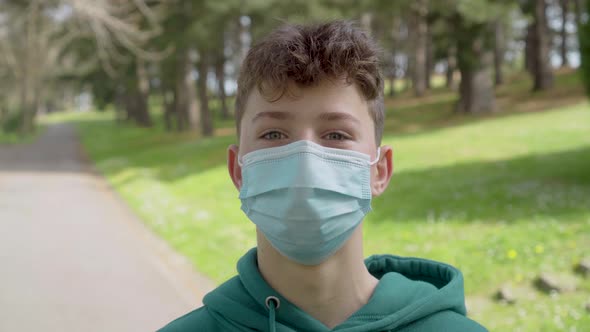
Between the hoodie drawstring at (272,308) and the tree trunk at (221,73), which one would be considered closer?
the hoodie drawstring at (272,308)

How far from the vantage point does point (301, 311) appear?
2.04 meters

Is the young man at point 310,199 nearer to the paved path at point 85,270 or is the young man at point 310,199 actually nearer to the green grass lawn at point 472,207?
the green grass lawn at point 472,207

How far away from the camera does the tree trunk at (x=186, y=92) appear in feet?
103

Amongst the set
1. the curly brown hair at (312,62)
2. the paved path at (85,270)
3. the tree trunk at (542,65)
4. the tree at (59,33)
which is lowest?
the paved path at (85,270)

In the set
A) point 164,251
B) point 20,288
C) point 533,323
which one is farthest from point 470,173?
point 20,288

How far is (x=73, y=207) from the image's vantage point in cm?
1434

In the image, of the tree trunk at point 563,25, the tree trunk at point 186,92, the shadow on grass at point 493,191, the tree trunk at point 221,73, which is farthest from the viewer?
the tree trunk at point 563,25

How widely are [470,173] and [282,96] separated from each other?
1236 centimetres

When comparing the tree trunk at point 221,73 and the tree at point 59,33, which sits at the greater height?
the tree at point 59,33

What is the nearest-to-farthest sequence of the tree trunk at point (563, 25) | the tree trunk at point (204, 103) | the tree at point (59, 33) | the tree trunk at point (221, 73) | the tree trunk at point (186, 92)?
the tree at point (59, 33) → the tree trunk at point (204, 103) → the tree trunk at point (186, 92) → the tree trunk at point (221, 73) → the tree trunk at point (563, 25)

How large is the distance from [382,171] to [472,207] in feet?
27.7

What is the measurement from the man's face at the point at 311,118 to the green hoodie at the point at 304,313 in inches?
17.3

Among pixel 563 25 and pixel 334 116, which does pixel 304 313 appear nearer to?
pixel 334 116

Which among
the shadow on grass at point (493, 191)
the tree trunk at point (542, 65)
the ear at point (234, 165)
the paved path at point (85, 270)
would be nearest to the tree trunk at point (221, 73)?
the tree trunk at point (542, 65)
